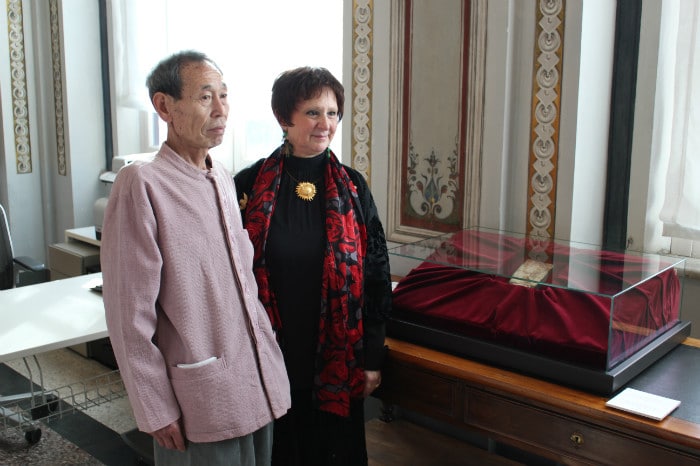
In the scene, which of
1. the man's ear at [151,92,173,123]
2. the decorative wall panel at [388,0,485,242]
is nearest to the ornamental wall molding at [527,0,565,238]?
the decorative wall panel at [388,0,485,242]

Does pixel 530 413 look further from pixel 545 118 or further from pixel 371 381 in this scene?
pixel 545 118

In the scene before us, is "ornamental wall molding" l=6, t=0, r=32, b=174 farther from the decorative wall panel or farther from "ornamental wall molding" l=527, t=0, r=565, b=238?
"ornamental wall molding" l=527, t=0, r=565, b=238

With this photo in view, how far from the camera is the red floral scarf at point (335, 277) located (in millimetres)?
1862

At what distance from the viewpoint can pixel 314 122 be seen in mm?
1845

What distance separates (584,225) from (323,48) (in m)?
1.49

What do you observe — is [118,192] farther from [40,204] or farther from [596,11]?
[40,204]

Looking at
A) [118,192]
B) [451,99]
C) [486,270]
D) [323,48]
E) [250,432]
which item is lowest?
[250,432]

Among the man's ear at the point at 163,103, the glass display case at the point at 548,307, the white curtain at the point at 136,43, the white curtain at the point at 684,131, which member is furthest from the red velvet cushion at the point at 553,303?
the white curtain at the point at 136,43

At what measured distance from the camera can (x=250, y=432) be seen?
1.58 meters

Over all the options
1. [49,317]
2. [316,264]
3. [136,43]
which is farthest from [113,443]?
[136,43]

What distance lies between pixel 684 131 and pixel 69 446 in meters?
2.48

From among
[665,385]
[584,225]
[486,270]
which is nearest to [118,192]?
[486,270]

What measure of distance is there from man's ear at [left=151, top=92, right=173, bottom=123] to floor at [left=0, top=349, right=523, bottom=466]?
1061 millimetres

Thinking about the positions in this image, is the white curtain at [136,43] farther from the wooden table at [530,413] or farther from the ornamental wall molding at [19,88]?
the wooden table at [530,413]
